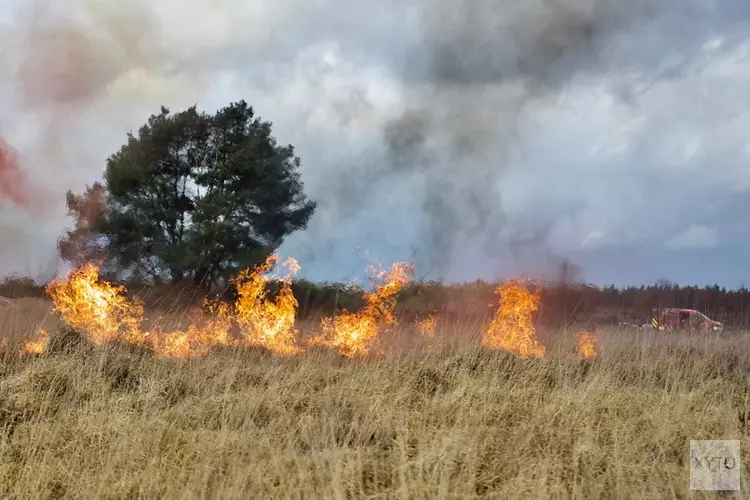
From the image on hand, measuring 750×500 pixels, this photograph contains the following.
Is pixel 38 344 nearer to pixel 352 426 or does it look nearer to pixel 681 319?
pixel 352 426

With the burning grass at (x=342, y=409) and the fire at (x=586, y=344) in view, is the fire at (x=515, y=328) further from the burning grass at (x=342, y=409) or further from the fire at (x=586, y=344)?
the fire at (x=586, y=344)

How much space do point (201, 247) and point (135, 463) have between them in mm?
19011

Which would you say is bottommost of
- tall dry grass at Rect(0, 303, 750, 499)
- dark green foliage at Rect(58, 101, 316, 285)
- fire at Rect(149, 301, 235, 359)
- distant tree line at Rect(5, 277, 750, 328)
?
tall dry grass at Rect(0, 303, 750, 499)

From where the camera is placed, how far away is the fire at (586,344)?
13.2m

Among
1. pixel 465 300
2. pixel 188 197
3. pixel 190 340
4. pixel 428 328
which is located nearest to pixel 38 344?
pixel 190 340

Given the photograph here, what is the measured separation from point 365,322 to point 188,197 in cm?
1463

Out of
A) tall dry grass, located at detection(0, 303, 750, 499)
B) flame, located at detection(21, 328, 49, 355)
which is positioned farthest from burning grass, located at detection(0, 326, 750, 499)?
flame, located at detection(21, 328, 49, 355)

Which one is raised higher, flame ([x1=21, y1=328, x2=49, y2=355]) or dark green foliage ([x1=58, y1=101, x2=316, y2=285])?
dark green foliage ([x1=58, y1=101, x2=316, y2=285])

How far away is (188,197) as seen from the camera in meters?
26.5

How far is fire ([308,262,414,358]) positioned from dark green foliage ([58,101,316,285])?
885cm

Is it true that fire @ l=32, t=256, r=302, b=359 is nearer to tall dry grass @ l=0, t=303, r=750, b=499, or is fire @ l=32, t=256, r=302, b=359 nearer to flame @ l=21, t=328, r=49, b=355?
flame @ l=21, t=328, r=49, b=355

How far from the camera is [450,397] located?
8484mm

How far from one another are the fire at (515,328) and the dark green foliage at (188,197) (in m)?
11.6

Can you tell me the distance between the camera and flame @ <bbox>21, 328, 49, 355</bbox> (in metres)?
10.6
